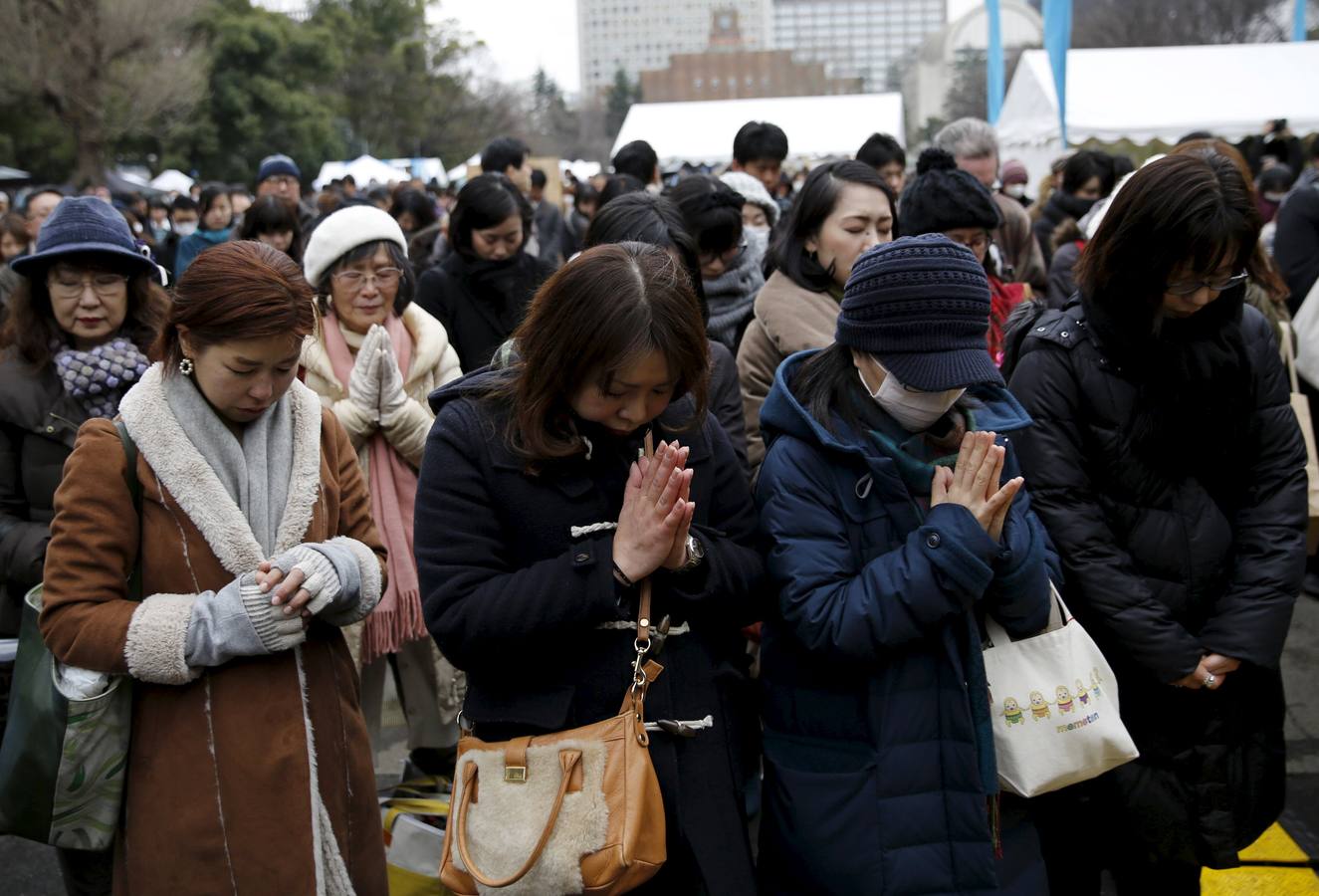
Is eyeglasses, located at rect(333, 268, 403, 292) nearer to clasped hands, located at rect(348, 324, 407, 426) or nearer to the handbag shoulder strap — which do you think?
clasped hands, located at rect(348, 324, 407, 426)

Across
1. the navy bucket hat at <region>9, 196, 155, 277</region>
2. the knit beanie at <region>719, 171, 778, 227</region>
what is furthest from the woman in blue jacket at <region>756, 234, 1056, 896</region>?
the knit beanie at <region>719, 171, 778, 227</region>

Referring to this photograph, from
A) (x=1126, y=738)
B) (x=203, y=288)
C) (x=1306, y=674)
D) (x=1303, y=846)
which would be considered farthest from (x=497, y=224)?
(x=1306, y=674)

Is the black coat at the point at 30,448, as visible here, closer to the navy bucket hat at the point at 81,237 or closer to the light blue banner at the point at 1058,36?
the navy bucket hat at the point at 81,237

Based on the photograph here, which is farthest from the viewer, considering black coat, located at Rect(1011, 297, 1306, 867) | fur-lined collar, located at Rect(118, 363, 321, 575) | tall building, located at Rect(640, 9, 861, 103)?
tall building, located at Rect(640, 9, 861, 103)

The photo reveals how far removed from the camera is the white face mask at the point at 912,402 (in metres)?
2.21

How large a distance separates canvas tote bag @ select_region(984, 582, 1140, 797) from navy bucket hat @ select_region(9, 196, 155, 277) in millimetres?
2515

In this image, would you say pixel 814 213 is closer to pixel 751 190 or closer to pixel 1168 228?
pixel 1168 228

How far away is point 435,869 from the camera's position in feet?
10.4

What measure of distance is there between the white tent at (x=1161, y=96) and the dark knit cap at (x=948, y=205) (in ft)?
41.0

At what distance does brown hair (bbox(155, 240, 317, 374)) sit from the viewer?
93.0 inches

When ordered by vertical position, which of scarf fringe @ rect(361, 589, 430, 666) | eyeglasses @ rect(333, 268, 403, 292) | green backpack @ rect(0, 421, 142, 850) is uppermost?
eyeglasses @ rect(333, 268, 403, 292)

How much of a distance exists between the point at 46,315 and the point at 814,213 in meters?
2.24

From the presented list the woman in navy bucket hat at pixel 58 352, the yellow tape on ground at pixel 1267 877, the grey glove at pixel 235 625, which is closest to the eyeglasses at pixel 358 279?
the woman in navy bucket hat at pixel 58 352

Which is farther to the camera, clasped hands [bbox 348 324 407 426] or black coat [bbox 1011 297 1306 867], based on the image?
clasped hands [bbox 348 324 407 426]
